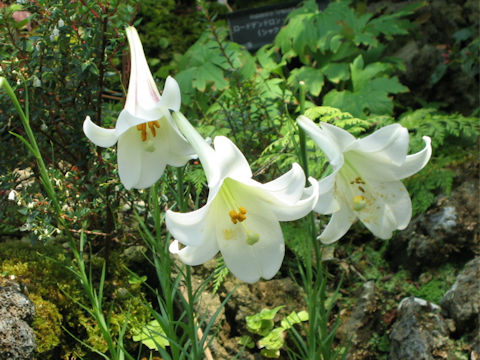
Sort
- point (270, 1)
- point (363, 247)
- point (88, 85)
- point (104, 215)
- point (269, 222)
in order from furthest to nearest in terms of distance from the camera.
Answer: point (270, 1)
point (363, 247)
point (104, 215)
point (88, 85)
point (269, 222)

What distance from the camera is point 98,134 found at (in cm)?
134

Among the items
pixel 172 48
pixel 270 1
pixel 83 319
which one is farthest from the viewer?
pixel 270 1

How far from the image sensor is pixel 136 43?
1.45 metres

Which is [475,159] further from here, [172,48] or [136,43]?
[172,48]

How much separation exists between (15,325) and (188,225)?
1123mm

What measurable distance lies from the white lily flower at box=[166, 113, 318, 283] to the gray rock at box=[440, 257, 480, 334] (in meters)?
1.38

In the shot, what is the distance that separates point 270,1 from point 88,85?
12.6ft

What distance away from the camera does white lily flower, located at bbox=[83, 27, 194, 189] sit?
134 centimetres

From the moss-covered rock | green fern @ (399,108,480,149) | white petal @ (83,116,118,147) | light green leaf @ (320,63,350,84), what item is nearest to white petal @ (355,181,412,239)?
white petal @ (83,116,118,147)

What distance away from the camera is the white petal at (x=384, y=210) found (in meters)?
1.54

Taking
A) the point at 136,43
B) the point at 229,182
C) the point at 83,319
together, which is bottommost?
the point at 83,319

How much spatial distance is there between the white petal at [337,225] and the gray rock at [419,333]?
0.99 m

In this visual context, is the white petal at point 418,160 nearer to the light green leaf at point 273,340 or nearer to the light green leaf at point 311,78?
the light green leaf at point 273,340

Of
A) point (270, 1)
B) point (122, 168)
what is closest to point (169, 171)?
point (122, 168)
